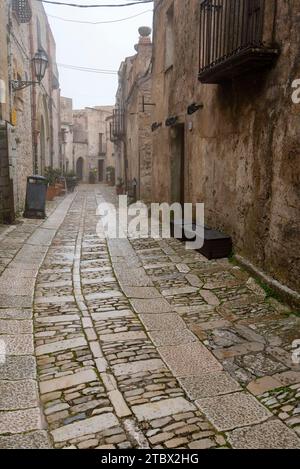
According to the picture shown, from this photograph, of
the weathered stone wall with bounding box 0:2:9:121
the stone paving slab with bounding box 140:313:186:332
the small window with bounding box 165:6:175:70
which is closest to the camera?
the stone paving slab with bounding box 140:313:186:332

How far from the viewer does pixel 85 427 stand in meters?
2.46

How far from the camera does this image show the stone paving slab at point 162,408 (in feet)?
8.46

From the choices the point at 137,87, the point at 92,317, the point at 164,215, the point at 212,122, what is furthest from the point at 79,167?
the point at 92,317

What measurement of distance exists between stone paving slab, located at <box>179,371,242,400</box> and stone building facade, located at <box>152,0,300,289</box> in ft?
5.88

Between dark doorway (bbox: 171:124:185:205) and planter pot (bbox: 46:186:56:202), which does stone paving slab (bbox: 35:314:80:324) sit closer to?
dark doorway (bbox: 171:124:185:205)

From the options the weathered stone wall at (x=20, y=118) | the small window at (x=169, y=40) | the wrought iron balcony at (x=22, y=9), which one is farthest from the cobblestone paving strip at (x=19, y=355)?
the wrought iron balcony at (x=22, y=9)

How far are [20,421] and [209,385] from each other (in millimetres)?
1267

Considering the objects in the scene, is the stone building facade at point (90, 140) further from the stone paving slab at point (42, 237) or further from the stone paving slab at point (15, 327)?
the stone paving slab at point (15, 327)

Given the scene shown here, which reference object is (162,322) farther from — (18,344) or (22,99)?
(22,99)

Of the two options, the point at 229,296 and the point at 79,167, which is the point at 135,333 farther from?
the point at 79,167

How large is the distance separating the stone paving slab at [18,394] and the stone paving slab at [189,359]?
1.02 meters

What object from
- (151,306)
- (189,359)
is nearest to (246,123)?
(151,306)

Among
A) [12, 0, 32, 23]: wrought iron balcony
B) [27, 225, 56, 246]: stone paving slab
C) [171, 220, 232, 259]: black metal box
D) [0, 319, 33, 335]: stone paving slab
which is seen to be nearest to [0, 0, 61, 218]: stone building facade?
[12, 0, 32, 23]: wrought iron balcony

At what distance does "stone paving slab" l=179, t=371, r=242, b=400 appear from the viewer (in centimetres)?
283
